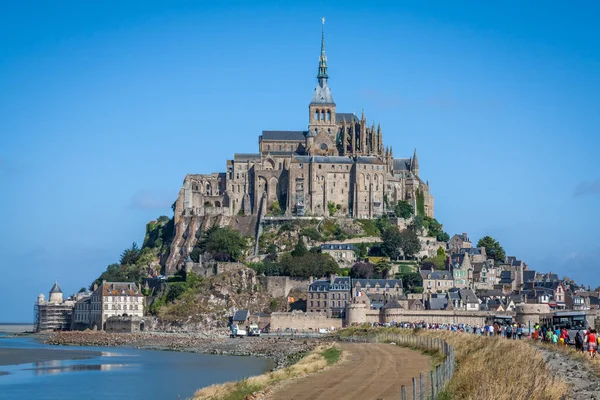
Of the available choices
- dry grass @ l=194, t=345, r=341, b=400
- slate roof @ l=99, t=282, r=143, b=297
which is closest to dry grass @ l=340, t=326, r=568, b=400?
dry grass @ l=194, t=345, r=341, b=400

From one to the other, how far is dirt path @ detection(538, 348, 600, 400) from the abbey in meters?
72.8

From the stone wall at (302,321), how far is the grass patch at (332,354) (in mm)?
35420

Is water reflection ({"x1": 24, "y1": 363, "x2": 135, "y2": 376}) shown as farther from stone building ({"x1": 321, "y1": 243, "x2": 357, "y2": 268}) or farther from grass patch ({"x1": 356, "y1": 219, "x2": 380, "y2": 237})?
grass patch ({"x1": 356, "y1": 219, "x2": 380, "y2": 237})

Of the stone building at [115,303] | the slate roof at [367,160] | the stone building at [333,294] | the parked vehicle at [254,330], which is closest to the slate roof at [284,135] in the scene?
the slate roof at [367,160]

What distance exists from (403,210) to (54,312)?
3899 cm

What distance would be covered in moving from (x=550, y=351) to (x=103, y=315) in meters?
67.3

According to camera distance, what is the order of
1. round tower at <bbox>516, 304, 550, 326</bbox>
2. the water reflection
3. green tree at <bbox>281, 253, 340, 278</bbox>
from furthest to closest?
green tree at <bbox>281, 253, 340, 278</bbox>, round tower at <bbox>516, 304, 550, 326</bbox>, the water reflection

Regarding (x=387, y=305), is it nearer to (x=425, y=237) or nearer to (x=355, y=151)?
(x=425, y=237)

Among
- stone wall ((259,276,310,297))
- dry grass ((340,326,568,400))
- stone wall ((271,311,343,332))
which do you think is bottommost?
stone wall ((271,311,343,332))

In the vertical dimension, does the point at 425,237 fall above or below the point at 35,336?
above

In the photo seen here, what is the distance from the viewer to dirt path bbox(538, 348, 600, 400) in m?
23.9

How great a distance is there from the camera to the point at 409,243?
10156cm

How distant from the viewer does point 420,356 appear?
43.3m

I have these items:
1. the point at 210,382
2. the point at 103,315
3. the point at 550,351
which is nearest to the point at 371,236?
the point at 103,315
